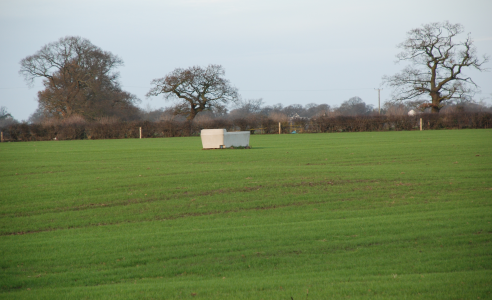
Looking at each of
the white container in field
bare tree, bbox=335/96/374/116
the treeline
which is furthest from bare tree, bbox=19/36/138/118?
bare tree, bbox=335/96/374/116

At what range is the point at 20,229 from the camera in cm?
826

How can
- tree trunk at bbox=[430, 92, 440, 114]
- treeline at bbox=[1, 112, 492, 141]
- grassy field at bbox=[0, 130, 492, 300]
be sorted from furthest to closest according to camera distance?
tree trunk at bbox=[430, 92, 440, 114] < treeline at bbox=[1, 112, 492, 141] < grassy field at bbox=[0, 130, 492, 300]

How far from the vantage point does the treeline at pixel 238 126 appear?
48.7m

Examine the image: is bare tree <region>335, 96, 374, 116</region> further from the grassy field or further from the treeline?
the grassy field

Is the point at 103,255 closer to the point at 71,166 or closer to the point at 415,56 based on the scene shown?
the point at 71,166

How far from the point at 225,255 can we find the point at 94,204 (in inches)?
211

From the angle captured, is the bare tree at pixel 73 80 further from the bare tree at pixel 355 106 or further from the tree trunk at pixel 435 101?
the bare tree at pixel 355 106

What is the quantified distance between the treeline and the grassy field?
37.0 metres

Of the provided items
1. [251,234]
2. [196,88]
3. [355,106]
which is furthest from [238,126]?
[355,106]

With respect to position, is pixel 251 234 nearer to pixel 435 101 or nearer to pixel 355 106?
pixel 435 101

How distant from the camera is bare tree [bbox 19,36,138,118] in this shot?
56062mm

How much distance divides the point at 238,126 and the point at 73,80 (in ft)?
80.4

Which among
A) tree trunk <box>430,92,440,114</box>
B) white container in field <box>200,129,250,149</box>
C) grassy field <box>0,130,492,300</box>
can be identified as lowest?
grassy field <box>0,130,492,300</box>

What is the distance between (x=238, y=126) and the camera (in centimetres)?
5322
